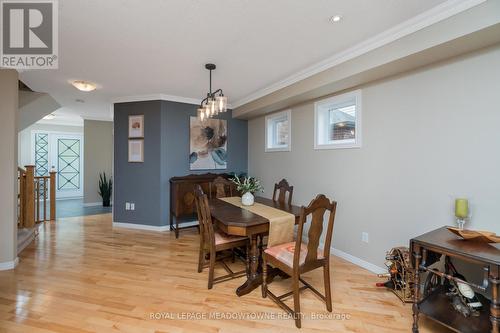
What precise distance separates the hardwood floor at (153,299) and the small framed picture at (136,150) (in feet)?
5.68

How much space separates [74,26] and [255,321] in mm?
2909

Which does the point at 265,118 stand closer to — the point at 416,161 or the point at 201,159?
the point at 201,159

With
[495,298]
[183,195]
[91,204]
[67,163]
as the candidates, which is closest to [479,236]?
[495,298]

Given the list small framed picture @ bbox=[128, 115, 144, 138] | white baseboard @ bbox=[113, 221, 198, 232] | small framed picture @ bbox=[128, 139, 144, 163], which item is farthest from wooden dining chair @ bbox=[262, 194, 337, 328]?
small framed picture @ bbox=[128, 115, 144, 138]

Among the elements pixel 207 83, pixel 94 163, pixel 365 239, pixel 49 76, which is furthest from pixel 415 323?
Result: pixel 94 163

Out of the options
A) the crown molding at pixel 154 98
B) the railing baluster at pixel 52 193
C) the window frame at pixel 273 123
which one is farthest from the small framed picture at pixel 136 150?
the window frame at pixel 273 123

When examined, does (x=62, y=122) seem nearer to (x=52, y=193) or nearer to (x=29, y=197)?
(x=52, y=193)

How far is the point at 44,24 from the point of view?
6.57 feet

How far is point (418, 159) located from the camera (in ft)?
7.59

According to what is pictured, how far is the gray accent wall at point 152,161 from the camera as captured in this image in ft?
14.1

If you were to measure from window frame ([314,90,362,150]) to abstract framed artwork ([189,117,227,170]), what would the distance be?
2.08 metres

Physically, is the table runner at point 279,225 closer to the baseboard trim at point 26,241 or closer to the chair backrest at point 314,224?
the chair backrest at point 314,224

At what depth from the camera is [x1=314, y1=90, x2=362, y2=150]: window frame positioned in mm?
2848

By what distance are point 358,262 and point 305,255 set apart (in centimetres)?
123
